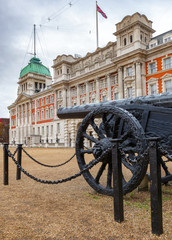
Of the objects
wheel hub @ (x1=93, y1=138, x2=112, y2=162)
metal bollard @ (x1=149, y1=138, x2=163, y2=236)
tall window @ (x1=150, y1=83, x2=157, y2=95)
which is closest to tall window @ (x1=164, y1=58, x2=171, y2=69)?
tall window @ (x1=150, y1=83, x2=157, y2=95)

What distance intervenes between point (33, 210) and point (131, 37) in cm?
2662

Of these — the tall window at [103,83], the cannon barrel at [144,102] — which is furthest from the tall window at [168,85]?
the cannon barrel at [144,102]

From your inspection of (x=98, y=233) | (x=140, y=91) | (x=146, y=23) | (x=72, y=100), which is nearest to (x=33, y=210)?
(x=98, y=233)

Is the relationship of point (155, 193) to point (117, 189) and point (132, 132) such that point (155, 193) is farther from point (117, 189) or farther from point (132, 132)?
point (132, 132)

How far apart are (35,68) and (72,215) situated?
53.1 m

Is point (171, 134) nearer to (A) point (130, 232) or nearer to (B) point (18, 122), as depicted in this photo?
(A) point (130, 232)

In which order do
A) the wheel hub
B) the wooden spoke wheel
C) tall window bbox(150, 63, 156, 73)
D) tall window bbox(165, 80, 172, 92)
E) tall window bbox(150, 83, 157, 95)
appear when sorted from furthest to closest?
tall window bbox(150, 63, 156, 73), tall window bbox(150, 83, 157, 95), tall window bbox(165, 80, 172, 92), the wheel hub, the wooden spoke wheel

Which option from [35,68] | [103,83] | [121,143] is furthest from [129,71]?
[35,68]

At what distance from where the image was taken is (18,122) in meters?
52.5

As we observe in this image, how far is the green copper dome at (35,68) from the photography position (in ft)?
171

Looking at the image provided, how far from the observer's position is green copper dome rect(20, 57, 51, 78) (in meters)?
52.1

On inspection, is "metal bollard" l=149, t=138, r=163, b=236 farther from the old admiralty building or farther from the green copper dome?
the green copper dome

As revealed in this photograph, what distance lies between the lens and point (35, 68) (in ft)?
173

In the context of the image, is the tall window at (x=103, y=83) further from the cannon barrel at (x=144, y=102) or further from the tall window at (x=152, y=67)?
the cannon barrel at (x=144, y=102)
